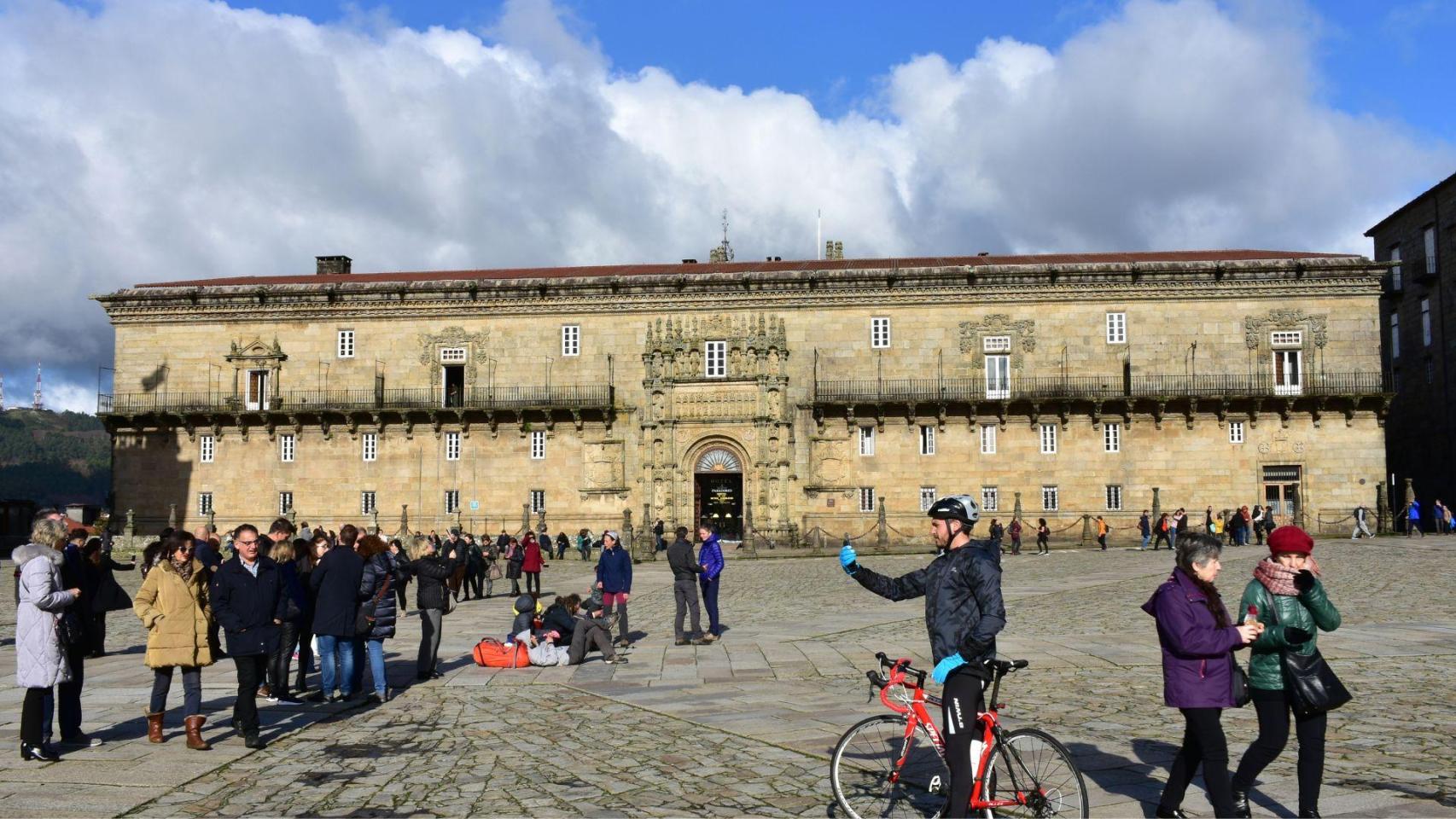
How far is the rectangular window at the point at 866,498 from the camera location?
3781cm

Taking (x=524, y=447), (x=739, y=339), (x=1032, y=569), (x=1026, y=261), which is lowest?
(x=1032, y=569)

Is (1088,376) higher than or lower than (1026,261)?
Answer: lower

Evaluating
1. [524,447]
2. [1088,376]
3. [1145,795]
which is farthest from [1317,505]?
[1145,795]

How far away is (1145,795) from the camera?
7.00 meters

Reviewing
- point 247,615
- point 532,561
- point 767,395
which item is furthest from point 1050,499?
point 247,615

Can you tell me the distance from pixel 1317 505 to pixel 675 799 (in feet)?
115

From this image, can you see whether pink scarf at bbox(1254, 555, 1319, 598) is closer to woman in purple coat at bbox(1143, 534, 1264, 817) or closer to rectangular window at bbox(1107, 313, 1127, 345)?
woman in purple coat at bbox(1143, 534, 1264, 817)

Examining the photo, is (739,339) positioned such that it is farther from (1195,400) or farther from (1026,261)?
(1195,400)

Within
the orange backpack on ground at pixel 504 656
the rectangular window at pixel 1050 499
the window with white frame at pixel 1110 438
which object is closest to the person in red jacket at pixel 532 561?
the orange backpack on ground at pixel 504 656

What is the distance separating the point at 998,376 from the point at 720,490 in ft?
32.5

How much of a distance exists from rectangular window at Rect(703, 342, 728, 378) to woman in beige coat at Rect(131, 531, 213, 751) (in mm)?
30447

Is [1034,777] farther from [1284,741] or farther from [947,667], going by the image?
[1284,741]

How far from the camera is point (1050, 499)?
37500 millimetres

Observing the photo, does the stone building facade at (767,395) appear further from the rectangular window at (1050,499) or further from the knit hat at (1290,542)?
the knit hat at (1290,542)
